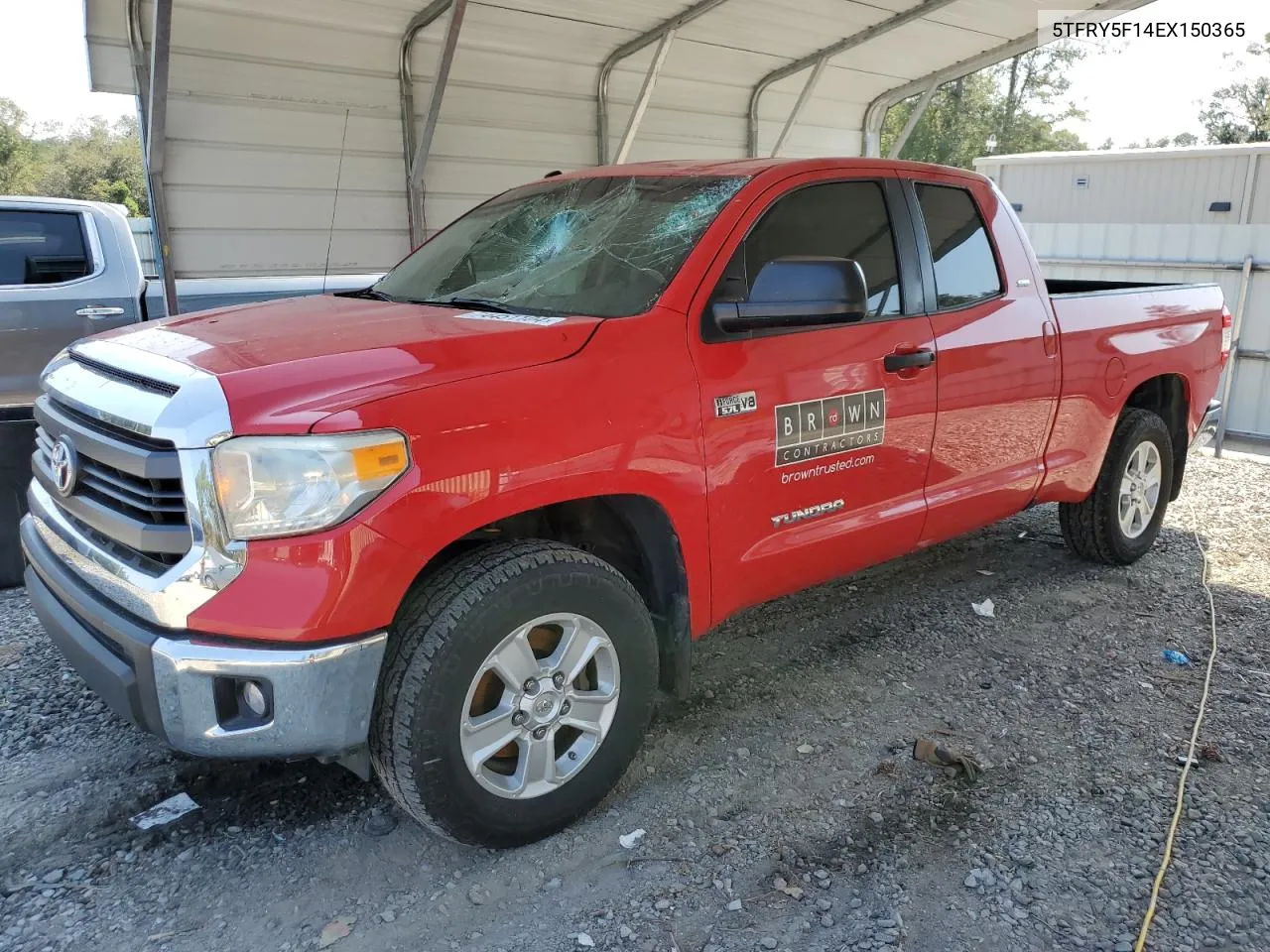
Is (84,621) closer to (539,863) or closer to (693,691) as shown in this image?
(539,863)

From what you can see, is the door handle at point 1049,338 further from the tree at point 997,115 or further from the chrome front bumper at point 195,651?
the tree at point 997,115

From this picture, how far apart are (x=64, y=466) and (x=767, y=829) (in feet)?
7.41

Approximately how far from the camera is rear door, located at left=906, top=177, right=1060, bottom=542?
3750 mm

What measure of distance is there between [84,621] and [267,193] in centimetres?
809

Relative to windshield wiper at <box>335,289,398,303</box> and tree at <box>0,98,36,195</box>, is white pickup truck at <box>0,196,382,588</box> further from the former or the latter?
tree at <box>0,98,36,195</box>

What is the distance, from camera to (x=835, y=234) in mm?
3549

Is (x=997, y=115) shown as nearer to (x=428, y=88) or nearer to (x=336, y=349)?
(x=428, y=88)

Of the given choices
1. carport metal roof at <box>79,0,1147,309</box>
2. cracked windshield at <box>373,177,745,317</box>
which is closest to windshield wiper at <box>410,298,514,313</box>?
cracked windshield at <box>373,177,745,317</box>

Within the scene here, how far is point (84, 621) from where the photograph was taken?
254cm

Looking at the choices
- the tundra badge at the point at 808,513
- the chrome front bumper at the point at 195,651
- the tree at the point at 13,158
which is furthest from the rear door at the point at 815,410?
the tree at the point at 13,158

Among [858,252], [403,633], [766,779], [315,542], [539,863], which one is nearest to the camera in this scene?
[315,542]

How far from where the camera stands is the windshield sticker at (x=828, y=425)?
123 inches

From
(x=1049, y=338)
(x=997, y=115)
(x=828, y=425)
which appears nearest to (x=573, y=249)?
(x=828, y=425)

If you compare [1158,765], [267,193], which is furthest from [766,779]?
[267,193]
